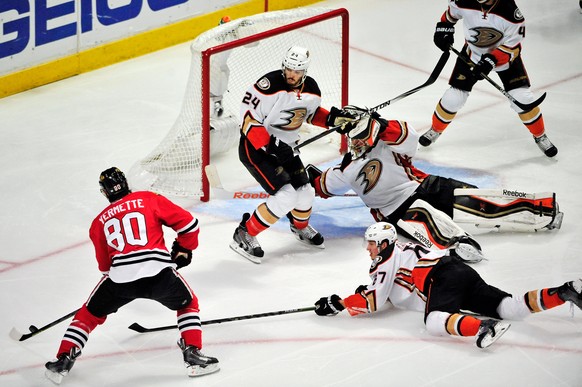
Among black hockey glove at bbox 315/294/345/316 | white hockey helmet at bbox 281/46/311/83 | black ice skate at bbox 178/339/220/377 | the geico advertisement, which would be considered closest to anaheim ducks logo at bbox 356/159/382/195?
white hockey helmet at bbox 281/46/311/83

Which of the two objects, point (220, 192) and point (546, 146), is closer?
point (220, 192)

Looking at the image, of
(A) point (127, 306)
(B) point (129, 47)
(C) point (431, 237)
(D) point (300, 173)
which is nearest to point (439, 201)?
(C) point (431, 237)

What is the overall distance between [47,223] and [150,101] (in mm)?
1686

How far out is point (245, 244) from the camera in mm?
5957

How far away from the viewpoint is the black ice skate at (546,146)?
696cm

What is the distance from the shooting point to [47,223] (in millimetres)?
6320

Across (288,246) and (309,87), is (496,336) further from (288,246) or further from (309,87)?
(309,87)

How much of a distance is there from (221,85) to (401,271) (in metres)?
2.07

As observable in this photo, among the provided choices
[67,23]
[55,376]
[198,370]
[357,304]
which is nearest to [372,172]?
[357,304]

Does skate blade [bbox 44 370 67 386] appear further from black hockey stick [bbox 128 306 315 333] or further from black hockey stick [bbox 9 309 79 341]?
black hockey stick [bbox 128 306 315 333]

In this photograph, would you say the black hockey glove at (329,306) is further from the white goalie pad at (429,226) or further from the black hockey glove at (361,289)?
the white goalie pad at (429,226)

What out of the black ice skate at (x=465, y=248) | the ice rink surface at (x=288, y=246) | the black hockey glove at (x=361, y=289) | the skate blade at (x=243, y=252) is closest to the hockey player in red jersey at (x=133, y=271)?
the ice rink surface at (x=288, y=246)

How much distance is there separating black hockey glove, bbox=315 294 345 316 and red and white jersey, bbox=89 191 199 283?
2.48 ft

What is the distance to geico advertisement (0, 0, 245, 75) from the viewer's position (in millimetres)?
7578
